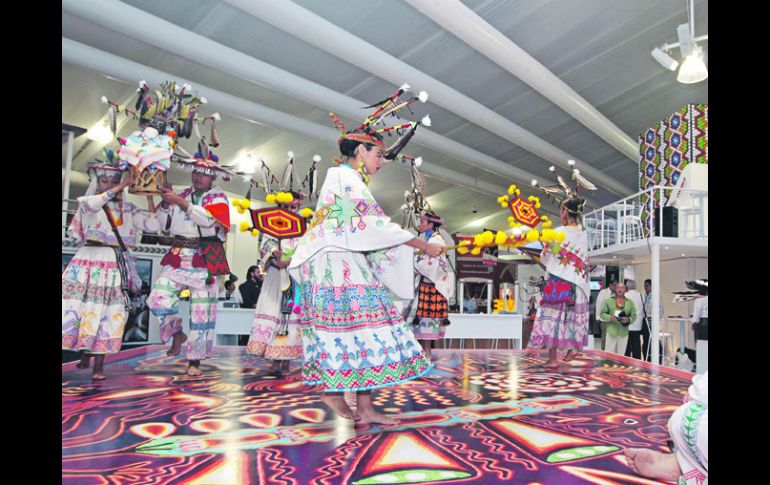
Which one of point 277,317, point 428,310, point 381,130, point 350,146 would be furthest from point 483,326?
point 350,146

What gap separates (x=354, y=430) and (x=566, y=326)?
3002mm

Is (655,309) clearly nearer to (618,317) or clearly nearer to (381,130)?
(618,317)

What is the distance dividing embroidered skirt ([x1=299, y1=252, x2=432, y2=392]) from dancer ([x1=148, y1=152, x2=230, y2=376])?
154 centimetres

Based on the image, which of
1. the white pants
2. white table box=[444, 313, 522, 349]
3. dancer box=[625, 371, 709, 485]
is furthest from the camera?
the white pants

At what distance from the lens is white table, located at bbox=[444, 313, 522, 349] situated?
738 centimetres

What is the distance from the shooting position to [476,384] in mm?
3869

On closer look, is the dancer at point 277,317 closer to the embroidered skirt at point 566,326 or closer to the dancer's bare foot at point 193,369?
the dancer's bare foot at point 193,369

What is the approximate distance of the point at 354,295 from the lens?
2572 millimetres

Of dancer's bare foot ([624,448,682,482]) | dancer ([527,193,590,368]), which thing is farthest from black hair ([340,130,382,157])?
dancer ([527,193,590,368])

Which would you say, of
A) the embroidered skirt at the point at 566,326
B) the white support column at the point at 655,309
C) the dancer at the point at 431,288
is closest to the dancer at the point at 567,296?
the embroidered skirt at the point at 566,326

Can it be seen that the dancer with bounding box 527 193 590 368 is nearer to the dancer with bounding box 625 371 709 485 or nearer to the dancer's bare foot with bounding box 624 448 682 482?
the dancer's bare foot with bounding box 624 448 682 482
